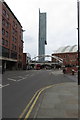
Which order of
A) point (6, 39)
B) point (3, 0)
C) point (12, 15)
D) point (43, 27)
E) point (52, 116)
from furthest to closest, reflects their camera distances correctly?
point (43, 27) < point (12, 15) < point (6, 39) < point (3, 0) < point (52, 116)

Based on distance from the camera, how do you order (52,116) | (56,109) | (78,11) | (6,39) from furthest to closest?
(6,39)
(78,11)
(56,109)
(52,116)

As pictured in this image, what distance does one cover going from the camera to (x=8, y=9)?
6369cm

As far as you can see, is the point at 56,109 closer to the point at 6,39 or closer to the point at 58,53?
the point at 6,39

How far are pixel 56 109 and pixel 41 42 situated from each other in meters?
161

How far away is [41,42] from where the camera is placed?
16750cm

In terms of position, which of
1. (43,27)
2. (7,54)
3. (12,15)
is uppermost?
(43,27)

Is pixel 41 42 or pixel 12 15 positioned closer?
pixel 12 15

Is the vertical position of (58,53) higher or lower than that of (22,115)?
higher

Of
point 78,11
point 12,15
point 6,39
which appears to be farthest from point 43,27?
point 78,11

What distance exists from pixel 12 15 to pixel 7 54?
642 inches

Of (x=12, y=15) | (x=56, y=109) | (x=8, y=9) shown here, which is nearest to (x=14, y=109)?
(x=56, y=109)

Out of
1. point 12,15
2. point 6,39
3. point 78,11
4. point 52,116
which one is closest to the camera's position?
point 52,116

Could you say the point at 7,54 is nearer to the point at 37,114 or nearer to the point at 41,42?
the point at 37,114

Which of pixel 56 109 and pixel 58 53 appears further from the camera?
pixel 58 53
